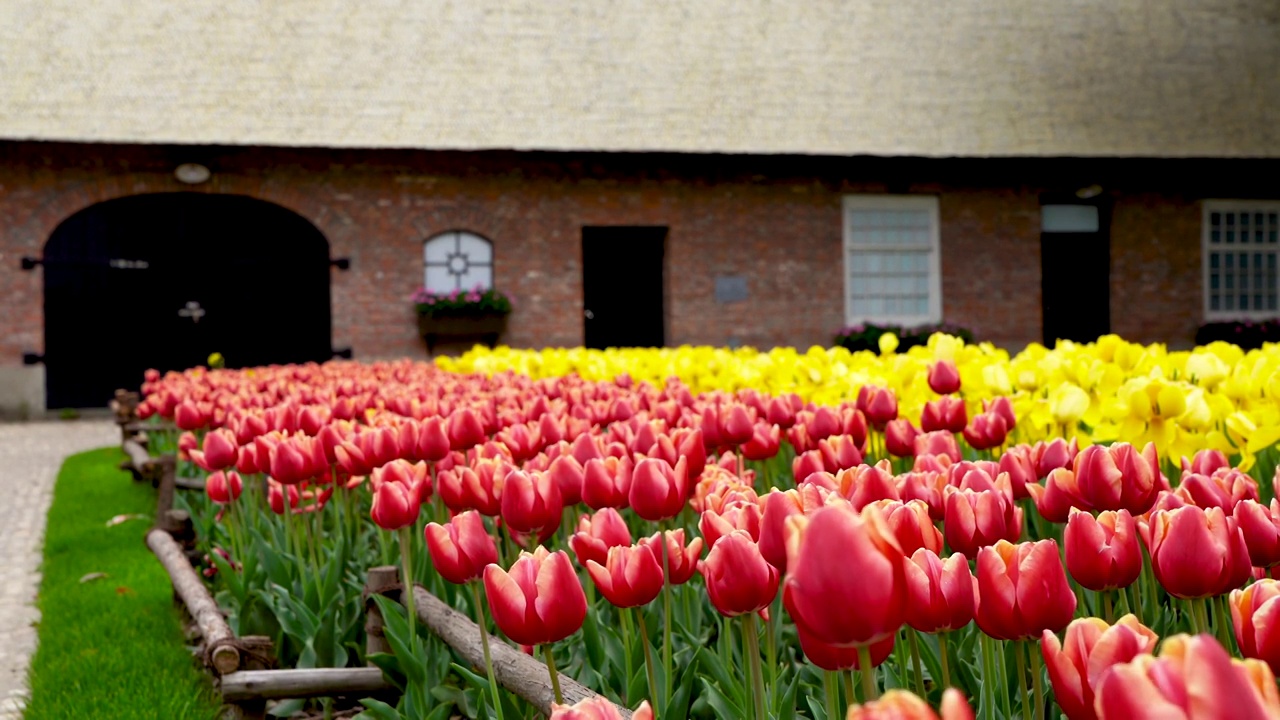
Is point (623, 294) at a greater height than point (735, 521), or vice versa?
point (623, 294)

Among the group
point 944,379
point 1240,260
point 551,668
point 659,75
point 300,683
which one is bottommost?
point 300,683

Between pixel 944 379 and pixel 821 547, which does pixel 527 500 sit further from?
pixel 944 379

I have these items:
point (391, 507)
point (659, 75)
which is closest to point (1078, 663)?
point (391, 507)

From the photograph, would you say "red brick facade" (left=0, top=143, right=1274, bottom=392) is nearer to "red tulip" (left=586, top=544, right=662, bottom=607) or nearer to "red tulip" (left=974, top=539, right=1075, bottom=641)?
"red tulip" (left=586, top=544, right=662, bottom=607)

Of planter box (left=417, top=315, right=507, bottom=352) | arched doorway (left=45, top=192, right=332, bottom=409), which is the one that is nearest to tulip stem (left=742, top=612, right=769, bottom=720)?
planter box (left=417, top=315, right=507, bottom=352)

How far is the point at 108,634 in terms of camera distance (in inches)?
171

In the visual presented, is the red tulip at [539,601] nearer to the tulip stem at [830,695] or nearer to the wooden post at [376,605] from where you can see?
the tulip stem at [830,695]

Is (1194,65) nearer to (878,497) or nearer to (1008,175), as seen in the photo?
(1008,175)

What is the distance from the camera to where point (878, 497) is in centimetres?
160

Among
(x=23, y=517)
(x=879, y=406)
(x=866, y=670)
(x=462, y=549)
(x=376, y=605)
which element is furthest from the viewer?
(x=23, y=517)

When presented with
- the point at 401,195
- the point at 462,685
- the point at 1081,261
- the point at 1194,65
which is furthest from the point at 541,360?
the point at 1194,65

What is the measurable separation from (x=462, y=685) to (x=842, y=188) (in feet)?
52.5

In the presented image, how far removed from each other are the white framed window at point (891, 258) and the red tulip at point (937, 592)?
17.0 metres

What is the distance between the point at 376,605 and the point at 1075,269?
Answer: 60.0 feet
